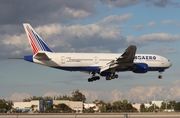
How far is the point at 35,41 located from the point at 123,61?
17.9 metres

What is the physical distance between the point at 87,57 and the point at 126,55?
7729 mm

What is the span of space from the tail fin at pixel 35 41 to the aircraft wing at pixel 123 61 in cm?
1197

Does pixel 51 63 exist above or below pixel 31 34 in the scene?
below

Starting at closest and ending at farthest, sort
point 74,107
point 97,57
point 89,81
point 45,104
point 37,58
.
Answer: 1. point 37,58
2. point 97,57
3. point 89,81
4. point 45,104
5. point 74,107

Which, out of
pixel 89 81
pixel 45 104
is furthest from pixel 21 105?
pixel 89 81

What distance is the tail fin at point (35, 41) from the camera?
8400 centimetres

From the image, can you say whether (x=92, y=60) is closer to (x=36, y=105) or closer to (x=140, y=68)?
(x=140, y=68)

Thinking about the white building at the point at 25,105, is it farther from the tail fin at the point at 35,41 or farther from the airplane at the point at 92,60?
the tail fin at the point at 35,41

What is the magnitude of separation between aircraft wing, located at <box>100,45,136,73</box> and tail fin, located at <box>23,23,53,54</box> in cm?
1197

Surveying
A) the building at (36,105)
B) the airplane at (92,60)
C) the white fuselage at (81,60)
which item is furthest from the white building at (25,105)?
the white fuselage at (81,60)

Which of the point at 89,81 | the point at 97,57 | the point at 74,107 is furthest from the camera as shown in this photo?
the point at 74,107

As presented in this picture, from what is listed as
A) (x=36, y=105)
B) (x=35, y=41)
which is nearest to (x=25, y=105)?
(x=36, y=105)

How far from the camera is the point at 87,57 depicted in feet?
273

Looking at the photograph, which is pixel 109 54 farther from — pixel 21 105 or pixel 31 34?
pixel 21 105
